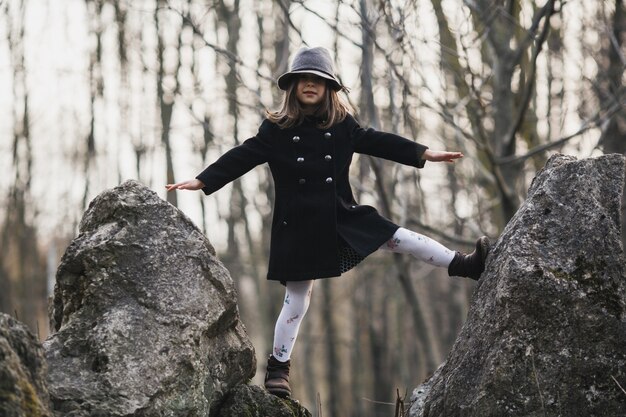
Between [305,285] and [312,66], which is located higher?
[312,66]

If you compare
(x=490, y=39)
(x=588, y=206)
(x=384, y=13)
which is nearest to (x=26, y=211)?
(x=490, y=39)

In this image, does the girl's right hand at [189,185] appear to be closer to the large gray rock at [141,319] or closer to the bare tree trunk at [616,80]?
the large gray rock at [141,319]

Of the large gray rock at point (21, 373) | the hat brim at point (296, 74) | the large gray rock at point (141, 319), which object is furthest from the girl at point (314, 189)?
the large gray rock at point (21, 373)

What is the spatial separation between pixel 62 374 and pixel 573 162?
9.76ft

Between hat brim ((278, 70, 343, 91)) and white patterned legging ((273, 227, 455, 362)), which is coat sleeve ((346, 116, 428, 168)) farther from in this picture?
white patterned legging ((273, 227, 455, 362))

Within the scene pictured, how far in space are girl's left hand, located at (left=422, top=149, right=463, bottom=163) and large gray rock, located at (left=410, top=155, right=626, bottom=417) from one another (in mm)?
499

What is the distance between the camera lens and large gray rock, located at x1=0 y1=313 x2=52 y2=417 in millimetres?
3361

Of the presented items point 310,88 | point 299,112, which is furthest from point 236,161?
point 310,88

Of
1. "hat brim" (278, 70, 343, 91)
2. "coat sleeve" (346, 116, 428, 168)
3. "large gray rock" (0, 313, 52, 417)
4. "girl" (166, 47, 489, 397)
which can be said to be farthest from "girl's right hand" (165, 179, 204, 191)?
"large gray rock" (0, 313, 52, 417)

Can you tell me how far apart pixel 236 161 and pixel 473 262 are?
155 cm

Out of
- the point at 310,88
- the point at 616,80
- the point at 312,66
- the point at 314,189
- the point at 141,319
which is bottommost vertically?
the point at 141,319

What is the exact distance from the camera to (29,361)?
3.63 m

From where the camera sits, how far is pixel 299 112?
5.18m

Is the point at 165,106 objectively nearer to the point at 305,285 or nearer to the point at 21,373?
the point at 305,285
